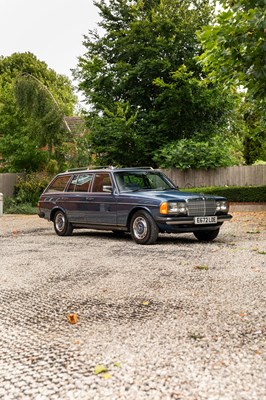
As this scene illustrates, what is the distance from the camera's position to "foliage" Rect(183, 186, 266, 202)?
2272 centimetres

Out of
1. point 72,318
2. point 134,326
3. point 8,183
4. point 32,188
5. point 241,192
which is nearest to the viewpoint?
point 134,326

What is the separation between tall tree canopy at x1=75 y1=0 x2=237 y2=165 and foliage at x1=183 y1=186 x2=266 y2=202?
4036mm

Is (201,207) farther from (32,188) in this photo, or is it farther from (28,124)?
(28,124)

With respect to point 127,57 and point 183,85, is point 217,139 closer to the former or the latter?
point 183,85

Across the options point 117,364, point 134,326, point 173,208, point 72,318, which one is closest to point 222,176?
point 173,208

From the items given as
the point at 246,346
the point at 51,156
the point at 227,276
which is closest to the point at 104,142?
the point at 51,156

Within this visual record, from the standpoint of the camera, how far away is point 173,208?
1039cm

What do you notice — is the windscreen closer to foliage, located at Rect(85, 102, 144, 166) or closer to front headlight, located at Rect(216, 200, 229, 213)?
front headlight, located at Rect(216, 200, 229, 213)

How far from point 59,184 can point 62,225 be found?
1.09 meters

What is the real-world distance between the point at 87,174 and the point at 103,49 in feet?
56.4

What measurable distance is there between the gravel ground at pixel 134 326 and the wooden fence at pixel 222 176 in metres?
16.3

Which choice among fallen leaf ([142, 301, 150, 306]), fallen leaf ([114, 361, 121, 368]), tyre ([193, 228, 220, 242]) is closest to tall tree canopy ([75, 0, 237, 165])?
tyre ([193, 228, 220, 242])

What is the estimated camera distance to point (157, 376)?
346 centimetres

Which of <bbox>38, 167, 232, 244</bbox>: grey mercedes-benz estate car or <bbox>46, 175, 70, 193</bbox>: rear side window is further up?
<bbox>46, 175, 70, 193</bbox>: rear side window
